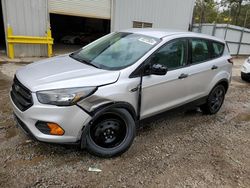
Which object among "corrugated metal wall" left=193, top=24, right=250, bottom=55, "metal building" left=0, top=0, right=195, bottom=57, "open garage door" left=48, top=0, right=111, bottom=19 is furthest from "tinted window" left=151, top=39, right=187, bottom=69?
"corrugated metal wall" left=193, top=24, right=250, bottom=55

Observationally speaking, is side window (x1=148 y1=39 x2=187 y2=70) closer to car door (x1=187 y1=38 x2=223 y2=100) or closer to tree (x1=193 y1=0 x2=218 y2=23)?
car door (x1=187 y1=38 x2=223 y2=100)

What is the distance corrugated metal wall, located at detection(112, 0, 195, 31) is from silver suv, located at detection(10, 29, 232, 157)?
8091mm

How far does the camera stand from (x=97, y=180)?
2.74m

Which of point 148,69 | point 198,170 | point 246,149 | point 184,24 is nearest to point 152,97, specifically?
point 148,69

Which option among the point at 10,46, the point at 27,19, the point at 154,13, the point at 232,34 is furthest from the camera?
the point at 232,34

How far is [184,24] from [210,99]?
11076 millimetres

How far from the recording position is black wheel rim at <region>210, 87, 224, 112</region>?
479cm

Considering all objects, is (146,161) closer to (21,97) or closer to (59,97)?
(59,97)

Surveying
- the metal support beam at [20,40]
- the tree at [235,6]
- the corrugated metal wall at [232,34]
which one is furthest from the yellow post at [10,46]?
the tree at [235,6]

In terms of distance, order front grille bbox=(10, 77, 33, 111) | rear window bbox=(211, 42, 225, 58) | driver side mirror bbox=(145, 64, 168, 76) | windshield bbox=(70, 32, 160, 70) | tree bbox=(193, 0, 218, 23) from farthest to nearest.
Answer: tree bbox=(193, 0, 218, 23) → rear window bbox=(211, 42, 225, 58) → windshield bbox=(70, 32, 160, 70) → driver side mirror bbox=(145, 64, 168, 76) → front grille bbox=(10, 77, 33, 111)

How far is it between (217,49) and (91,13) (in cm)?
779

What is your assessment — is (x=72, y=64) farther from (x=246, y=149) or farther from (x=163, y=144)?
(x=246, y=149)

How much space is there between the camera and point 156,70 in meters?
3.20

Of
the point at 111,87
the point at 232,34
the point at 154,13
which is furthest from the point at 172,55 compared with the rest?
the point at 232,34
